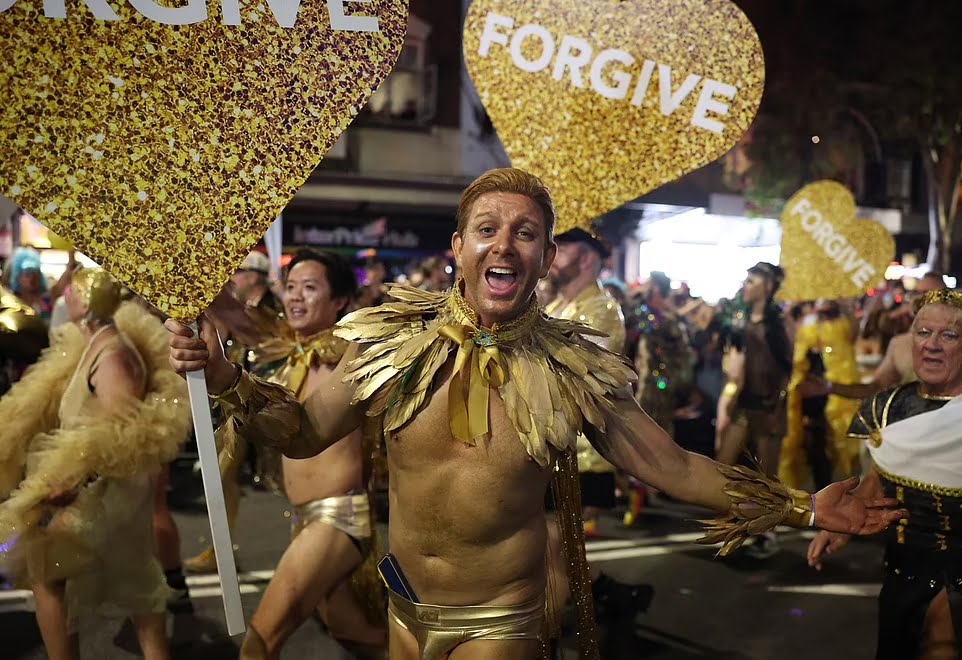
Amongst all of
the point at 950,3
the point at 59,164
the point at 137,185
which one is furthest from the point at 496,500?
the point at 950,3

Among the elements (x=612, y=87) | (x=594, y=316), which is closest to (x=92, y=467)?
(x=594, y=316)

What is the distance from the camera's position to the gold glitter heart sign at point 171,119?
2098 mm

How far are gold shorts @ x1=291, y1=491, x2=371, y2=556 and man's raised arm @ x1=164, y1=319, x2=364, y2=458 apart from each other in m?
1.20

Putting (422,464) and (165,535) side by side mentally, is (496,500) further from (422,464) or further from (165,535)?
(165,535)

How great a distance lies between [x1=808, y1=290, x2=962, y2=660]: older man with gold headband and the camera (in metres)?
3.37

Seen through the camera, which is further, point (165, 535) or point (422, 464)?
point (165, 535)

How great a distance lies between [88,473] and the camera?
140 inches

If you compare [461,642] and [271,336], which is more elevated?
[271,336]

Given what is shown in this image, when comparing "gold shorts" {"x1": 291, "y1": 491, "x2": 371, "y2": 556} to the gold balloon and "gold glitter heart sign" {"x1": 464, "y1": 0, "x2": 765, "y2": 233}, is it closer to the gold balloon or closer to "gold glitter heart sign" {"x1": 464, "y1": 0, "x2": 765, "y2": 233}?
the gold balloon

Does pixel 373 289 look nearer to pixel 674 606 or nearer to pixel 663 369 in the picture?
pixel 663 369

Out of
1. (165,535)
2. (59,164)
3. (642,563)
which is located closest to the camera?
(59,164)

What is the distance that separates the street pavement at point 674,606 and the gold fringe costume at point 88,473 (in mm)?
1012

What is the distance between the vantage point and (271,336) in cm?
469

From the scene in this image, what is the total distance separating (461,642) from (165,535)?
10.5 ft
